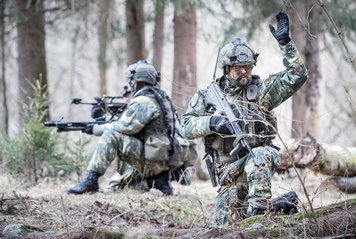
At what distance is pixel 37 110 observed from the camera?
33.3 ft

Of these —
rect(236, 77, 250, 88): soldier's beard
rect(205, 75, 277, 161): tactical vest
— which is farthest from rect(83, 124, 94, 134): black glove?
rect(236, 77, 250, 88): soldier's beard

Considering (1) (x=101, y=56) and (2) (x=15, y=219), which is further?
(1) (x=101, y=56)

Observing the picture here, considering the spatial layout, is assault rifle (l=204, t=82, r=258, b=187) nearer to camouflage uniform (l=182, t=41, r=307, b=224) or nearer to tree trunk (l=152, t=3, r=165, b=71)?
camouflage uniform (l=182, t=41, r=307, b=224)

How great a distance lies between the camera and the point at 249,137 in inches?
243

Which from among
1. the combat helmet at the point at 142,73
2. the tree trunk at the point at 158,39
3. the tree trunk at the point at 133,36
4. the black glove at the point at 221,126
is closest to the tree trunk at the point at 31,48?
the tree trunk at the point at 133,36

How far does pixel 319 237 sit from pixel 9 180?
5.86 metres

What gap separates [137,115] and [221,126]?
116 inches

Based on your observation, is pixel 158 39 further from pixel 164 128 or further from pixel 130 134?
pixel 130 134

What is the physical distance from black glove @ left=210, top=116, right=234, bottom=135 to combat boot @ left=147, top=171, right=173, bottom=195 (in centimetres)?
341

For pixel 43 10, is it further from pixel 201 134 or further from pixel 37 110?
pixel 201 134

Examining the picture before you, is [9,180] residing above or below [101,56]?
below

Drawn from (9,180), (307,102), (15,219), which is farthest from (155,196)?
Answer: (307,102)

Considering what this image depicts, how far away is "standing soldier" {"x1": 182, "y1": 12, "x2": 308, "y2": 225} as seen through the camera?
5.96 metres

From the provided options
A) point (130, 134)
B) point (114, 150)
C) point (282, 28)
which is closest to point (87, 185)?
point (114, 150)
